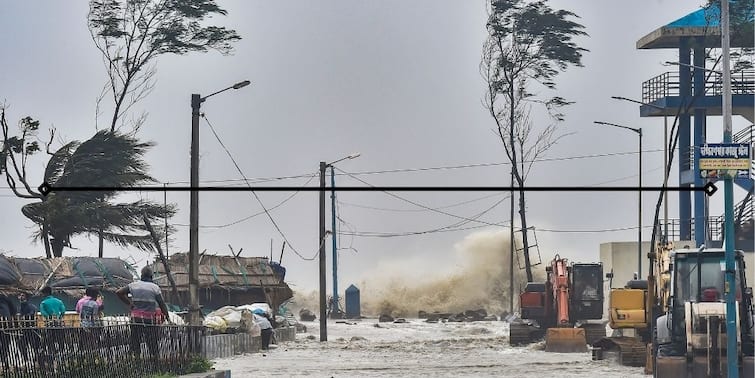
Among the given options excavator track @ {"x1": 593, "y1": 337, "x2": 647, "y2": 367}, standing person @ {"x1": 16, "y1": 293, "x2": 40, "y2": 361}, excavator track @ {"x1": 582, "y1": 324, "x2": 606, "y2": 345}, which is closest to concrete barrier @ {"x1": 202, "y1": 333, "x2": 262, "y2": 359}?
excavator track @ {"x1": 593, "y1": 337, "x2": 647, "y2": 367}

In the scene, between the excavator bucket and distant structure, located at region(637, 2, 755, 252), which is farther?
distant structure, located at region(637, 2, 755, 252)

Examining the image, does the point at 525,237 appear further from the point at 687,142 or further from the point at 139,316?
the point at 139,316

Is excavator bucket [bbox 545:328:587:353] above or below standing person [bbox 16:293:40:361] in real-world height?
below

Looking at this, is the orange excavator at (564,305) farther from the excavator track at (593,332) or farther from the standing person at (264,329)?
the standing person at (264,329)

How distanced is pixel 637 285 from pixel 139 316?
1903 cm

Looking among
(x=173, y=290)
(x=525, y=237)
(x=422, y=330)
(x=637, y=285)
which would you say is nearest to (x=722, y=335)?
(x=637, y=285)

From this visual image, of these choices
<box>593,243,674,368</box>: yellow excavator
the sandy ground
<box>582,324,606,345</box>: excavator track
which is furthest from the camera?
<box>582,324,606,345</box>: excavator track

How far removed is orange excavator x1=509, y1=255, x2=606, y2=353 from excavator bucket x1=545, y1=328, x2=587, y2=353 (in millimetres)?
1689

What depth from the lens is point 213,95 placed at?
4581 centimetres

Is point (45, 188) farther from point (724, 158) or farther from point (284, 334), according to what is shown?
point (724, 158)

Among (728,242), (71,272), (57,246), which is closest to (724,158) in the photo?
(728,242)

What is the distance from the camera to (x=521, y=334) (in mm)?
53844

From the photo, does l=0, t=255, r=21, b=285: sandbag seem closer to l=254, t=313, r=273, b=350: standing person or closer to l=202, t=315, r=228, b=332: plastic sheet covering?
l=202, t=315, r=228, b=332: plastic sheet covering

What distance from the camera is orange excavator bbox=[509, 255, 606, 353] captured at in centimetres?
5278
